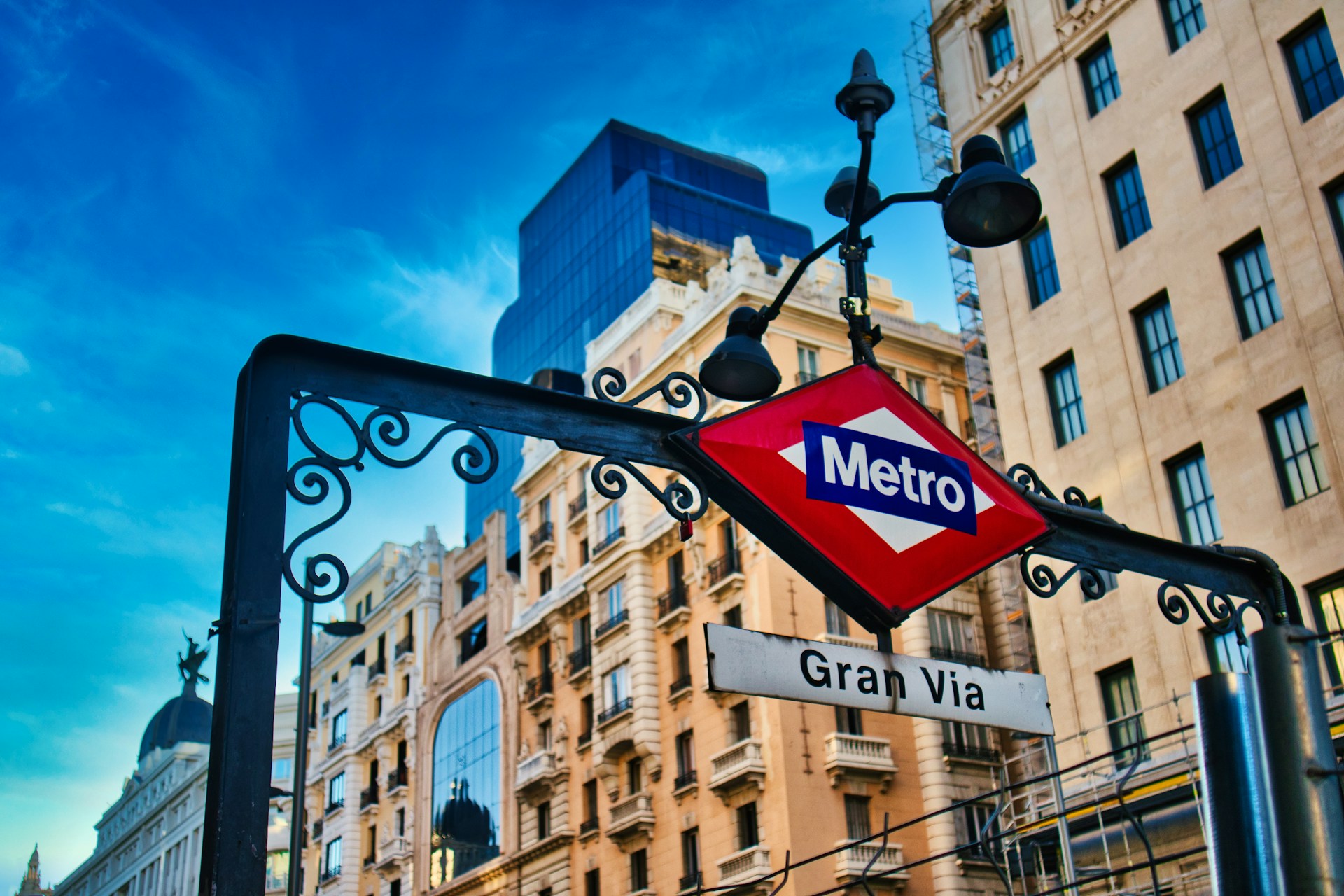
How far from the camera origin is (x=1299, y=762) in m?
2.48

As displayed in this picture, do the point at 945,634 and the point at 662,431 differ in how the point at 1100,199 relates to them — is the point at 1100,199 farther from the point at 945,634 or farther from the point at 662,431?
the point at 662,431

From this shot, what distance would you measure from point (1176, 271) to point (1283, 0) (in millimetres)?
5432

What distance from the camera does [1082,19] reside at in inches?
1204

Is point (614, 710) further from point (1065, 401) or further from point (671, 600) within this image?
point (1065, 401)

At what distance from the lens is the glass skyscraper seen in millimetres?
77812

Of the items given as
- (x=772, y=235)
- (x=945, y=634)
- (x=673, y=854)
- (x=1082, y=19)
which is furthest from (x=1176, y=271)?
(x=772, y=235)

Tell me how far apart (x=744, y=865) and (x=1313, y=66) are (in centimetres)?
2369

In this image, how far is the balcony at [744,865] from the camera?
35469 millimetres

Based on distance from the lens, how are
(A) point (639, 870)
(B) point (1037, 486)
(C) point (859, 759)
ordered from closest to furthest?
(B) point (1037, 486)
(C) point (859, 759)
(A) point (639, 870)

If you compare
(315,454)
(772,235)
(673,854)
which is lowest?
(315,454)

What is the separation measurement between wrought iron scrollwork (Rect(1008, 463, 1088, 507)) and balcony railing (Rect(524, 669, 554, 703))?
41.8 metres

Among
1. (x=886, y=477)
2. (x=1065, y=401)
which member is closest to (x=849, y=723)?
(x=1065, y=401)

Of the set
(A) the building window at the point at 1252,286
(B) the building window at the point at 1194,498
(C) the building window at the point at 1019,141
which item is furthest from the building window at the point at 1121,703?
(C) the building window at the point at 1019,141

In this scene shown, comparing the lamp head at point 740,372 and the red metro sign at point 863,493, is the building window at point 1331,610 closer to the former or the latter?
the lamp head at point 740,372
